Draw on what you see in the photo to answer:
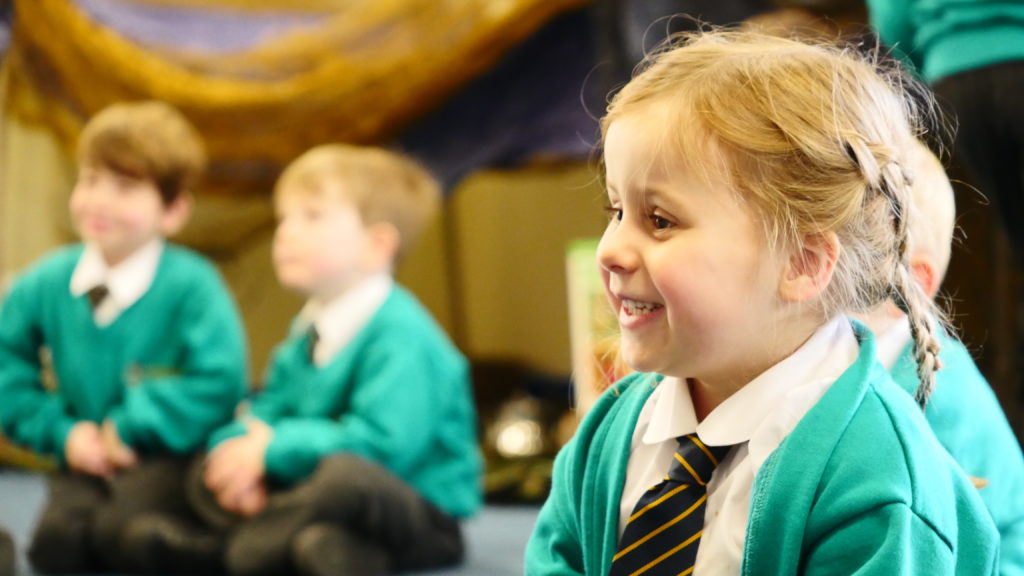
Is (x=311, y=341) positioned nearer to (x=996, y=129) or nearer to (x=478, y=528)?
(x=478, y=528)

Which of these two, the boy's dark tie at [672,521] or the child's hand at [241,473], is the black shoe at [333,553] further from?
the boy's dark tie at [672,521]

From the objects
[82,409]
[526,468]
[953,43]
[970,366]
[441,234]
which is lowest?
[526,468]

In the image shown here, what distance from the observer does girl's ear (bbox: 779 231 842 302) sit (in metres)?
0.84

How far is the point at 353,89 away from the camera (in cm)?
275

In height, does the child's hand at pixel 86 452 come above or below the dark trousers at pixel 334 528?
above

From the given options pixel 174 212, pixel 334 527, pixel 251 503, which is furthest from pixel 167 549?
pixel 174 212

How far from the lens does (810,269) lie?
851mm

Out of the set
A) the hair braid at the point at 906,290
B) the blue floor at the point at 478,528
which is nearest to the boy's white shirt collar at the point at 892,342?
the hair braid at the point at 906,290

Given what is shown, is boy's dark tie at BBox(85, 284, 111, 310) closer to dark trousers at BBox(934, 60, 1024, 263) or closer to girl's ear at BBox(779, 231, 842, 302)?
dark trousers at BBox(934, 60, 1024, 263)

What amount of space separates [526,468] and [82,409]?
0.96 meters

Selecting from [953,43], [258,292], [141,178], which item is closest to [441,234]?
[258,292]

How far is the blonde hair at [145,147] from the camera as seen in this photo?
206 centimetres

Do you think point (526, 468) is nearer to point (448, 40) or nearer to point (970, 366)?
point (448, 40)

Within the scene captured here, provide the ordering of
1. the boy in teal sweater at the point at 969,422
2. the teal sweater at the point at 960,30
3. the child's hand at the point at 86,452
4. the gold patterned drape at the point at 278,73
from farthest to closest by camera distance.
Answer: the gold patterned drape at the point at 278,73
the child's hand at the point at 86,452
the teal sweater at the point at 960,30
the boy in teal sweater at the point at 969,422
